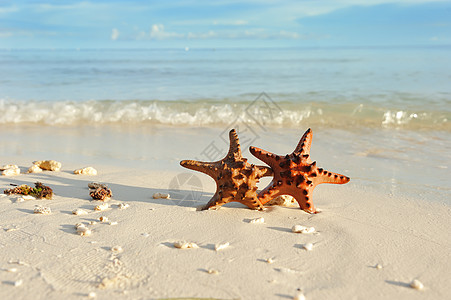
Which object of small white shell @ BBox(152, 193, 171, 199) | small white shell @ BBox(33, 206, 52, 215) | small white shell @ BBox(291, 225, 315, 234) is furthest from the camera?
small white shell @ BBox(152, 193, 171, 199)

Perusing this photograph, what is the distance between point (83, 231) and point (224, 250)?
4.01 feet

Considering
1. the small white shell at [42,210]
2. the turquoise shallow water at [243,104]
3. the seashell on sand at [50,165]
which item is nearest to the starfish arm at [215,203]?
the small white shell at [42,210]

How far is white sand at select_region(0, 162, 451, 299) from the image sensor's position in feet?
8.68

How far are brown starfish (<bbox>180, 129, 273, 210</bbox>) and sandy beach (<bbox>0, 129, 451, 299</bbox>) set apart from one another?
14 centimetres

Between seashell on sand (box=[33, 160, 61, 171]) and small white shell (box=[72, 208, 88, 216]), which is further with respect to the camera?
seashell on sand (box=[33, 160, 61, 171])

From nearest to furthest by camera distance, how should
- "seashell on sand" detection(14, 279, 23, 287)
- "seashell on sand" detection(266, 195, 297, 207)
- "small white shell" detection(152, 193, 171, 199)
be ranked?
"seashell on sand" detection(14, 279, 23, 287)
"seashell on sand" detection(266, 195, 297, 207)
"small white shell" detection(152, 193, 171, 199)

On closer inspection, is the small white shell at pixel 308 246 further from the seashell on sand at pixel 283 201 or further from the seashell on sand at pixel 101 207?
the seashell on sand at pixel 101 207

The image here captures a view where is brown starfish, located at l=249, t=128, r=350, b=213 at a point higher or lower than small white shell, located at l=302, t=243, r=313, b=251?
higher

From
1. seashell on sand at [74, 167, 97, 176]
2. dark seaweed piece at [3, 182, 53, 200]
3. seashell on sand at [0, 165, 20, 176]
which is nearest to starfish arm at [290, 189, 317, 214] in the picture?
dark seaweed piece at [3, 182, 53, 200]

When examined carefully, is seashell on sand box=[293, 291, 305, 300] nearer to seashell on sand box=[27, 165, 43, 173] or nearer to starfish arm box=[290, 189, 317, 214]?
starfish arm box=[290, 189, 317, 214]

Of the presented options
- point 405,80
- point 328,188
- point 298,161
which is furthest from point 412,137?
point 405,80

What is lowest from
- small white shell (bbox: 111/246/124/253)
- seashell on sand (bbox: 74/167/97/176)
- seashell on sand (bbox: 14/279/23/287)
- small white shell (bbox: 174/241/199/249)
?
seashell on sand (bbox: 14/279/23/287)

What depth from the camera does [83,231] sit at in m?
3.45

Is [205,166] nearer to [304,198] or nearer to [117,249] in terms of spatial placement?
[304,198]
